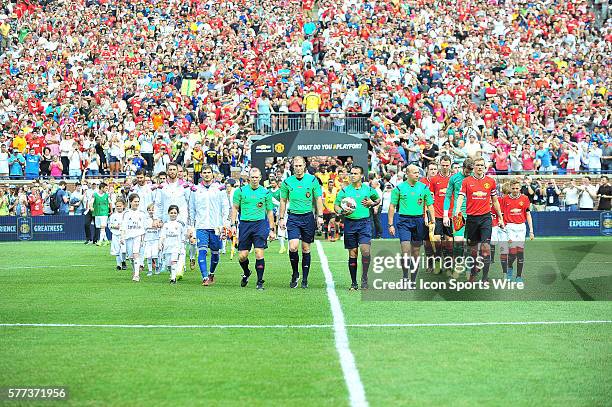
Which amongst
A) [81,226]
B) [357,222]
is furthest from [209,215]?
[81,226]

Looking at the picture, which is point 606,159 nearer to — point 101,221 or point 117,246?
point 101,221

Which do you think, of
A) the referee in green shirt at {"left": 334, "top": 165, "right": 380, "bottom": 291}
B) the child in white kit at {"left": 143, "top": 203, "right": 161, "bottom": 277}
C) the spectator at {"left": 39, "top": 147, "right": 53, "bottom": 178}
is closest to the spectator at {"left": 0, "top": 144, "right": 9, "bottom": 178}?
the spectator at {"left": 39, "top": 147, "right": 53, "bottom": 178}

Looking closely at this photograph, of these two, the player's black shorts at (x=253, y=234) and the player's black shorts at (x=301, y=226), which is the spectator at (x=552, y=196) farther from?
the player's black shorts at (x=253, y=234)

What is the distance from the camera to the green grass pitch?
8.07 m

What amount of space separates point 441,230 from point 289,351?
29.6ft

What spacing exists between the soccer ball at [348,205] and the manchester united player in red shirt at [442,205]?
2.95 m

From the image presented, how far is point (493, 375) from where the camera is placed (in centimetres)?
871

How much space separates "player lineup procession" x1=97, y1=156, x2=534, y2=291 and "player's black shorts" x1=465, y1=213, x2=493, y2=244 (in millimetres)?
17

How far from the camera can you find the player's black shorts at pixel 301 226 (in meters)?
16.2

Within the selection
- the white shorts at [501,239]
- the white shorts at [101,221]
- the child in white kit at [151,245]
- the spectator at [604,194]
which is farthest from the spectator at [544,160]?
the child in white kit at [151,245]

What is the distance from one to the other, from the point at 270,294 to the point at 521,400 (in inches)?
306

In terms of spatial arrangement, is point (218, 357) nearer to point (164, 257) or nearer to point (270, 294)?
point (270, 294)

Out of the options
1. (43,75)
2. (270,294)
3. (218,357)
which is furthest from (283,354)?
(43,75)

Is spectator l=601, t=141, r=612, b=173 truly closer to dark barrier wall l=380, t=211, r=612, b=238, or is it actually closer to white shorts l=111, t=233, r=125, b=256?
dark barrier wall l=380, t=211, r=612, b=238
